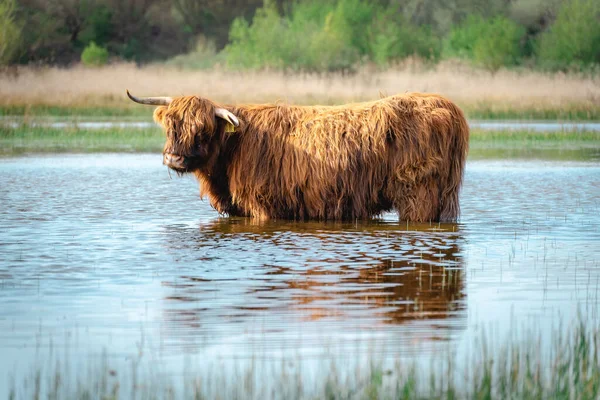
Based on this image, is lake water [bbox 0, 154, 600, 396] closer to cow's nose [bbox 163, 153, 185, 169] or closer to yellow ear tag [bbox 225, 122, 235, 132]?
cow's nose [bbox 163, 153, 185, 169]

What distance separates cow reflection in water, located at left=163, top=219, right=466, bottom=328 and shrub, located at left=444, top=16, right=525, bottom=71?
1215 inches

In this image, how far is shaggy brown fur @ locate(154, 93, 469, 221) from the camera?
973 centimetres

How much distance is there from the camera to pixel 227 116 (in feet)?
32.6

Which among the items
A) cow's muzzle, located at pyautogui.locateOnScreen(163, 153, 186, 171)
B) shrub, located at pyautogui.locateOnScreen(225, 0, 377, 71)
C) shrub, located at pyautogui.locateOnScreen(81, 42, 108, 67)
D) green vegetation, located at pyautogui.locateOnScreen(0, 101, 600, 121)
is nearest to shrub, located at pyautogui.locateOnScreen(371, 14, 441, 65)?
shrub, located at pyautogui.locateOnScreen(225, 0, 377, 71)

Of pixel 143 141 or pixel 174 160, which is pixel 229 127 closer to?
pixel 174 160

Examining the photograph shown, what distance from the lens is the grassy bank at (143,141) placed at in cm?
1980

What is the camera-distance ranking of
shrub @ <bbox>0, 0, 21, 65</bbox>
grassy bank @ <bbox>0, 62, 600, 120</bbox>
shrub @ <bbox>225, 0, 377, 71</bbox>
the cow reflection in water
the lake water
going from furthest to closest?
shrub @ <bbox>225, 0, 377, 71</bbox>, shrub @ <bbox>0, 0, 21, 65</bbox>, grassy bank @ <bbox>0, 62, 600, 120</bbox>, the cow reflection in water, the lake water

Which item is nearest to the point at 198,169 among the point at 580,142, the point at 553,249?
the point at 553,249

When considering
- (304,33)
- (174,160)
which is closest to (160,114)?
(174,160)

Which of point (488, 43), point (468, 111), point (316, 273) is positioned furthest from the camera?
point (488, 43)

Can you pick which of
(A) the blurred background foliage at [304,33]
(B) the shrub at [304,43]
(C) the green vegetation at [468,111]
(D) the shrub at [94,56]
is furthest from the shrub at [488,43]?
(C) the green vegetation at [468,111]

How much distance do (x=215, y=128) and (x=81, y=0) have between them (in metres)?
48.7

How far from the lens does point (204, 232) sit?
9.65 metres

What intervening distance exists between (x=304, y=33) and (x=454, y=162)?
36.9 meters
